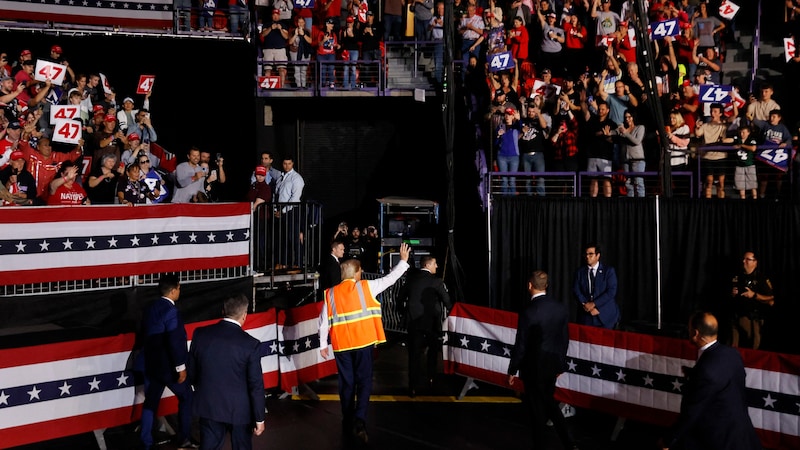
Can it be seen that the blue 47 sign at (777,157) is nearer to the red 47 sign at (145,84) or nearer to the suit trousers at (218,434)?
the suit trousers at (218,434)

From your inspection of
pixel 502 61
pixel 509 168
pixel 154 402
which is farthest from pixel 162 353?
pixel 502 61

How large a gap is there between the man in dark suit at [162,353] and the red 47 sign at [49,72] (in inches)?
383

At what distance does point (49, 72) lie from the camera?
18.4 meters

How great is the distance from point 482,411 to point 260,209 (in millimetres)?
6333

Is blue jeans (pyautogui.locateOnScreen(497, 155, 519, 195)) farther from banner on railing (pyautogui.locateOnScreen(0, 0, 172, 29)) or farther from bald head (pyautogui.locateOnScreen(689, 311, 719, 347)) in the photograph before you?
bald head (pyautogui.locateOnScreen(689, 311, 719, 347))

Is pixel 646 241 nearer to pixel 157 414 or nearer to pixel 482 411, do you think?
pixel 482 411

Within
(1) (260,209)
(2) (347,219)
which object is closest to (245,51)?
(2) (347,219)

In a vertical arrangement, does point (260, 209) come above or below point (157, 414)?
above

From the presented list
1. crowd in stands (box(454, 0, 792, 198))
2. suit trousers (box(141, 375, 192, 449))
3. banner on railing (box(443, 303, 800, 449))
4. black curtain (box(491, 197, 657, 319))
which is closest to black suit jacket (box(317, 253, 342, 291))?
banner on railing (box(443, 303, 800, 449))

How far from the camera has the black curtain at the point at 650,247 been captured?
14.4 m

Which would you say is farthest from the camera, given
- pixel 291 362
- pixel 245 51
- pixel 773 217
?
pixel 245 51

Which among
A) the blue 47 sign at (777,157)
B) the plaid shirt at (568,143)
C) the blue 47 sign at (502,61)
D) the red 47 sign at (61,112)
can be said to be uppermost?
the blue 47 sign at (502,61)

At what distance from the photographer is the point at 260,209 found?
55.2 ft

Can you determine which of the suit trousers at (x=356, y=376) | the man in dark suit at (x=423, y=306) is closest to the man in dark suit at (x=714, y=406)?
the suit trousers at (x=356, y=376)
